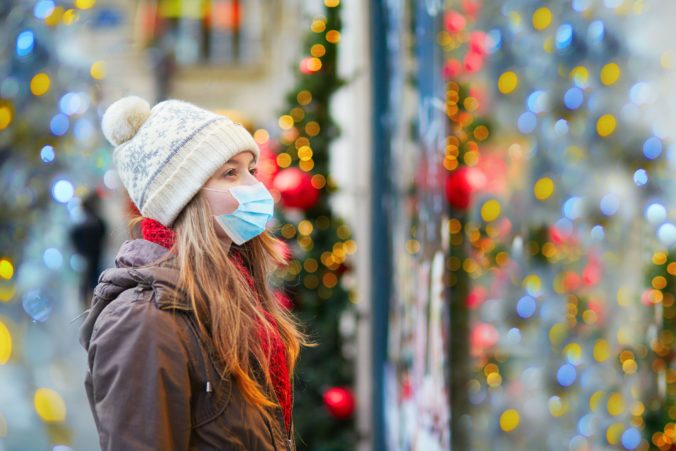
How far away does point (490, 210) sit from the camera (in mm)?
5523

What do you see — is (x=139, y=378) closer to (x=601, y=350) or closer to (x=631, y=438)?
(x=631, y=438)

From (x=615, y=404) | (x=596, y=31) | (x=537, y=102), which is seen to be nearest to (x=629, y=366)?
(x=615, y=404)

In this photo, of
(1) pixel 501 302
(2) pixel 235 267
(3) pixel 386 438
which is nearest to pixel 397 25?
(1) pixel 501 302

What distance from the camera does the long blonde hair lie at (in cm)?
203

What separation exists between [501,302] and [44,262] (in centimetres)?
231

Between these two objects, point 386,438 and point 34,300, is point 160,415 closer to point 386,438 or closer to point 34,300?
point 34,300

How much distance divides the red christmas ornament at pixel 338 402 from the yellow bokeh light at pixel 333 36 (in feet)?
6.81

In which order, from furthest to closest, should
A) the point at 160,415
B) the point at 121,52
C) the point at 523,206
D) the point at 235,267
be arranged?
the point at 121,52
the point at 523,206
the point at 235,267
the point at 160,415

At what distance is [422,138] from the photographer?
4465 millimetres

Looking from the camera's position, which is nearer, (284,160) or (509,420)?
(509,420)

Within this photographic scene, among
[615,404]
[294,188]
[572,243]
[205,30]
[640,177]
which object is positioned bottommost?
[615,404]

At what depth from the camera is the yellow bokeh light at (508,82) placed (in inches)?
197

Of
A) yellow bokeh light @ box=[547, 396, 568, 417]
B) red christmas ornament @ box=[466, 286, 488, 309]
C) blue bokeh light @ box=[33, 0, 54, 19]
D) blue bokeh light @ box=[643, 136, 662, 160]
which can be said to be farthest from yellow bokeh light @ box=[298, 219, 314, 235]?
blue bokeh light @ box=[643, 136, 662, 160]

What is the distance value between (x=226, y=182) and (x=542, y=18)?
2.70 metres
